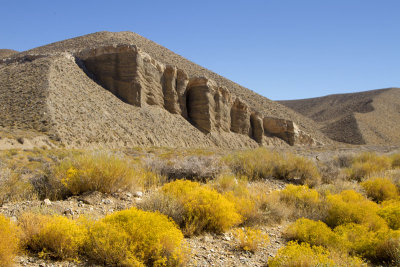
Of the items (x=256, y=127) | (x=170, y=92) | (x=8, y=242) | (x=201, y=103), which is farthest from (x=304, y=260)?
(x=256, y=127)

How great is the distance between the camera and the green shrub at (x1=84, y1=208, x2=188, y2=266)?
3949mm

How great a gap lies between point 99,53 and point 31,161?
2060cm

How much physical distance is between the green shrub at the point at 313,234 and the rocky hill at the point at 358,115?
202 feet

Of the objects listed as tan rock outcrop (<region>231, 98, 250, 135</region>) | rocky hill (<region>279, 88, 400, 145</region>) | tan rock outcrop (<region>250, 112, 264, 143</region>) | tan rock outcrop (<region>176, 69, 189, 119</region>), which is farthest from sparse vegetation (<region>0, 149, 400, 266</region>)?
rocky hill (<region>279, 88, 400, 145</region>)

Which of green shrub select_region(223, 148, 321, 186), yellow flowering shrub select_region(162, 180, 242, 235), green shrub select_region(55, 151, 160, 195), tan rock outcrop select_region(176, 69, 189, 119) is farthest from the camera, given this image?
tan rock outcrop select_region(176, 69, 189, 119)

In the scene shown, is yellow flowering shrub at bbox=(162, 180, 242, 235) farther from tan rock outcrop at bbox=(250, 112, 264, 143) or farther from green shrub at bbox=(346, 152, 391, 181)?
tan rock outcrop at bbox=(250, 112, 264, 143)

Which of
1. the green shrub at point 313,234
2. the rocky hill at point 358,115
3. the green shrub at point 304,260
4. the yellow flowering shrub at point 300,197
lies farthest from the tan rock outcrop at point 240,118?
the green shrub at point 304,260

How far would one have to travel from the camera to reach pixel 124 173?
23.2 feet

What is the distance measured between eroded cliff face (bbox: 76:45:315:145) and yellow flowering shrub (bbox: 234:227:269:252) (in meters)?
25.7

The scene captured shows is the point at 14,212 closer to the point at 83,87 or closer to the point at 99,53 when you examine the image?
the point at 83,87

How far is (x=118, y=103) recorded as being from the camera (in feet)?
93.1

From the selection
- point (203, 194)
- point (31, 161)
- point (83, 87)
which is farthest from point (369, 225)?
point (83, 87)

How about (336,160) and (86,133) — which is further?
(86,133)

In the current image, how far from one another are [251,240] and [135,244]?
6.76 ft
